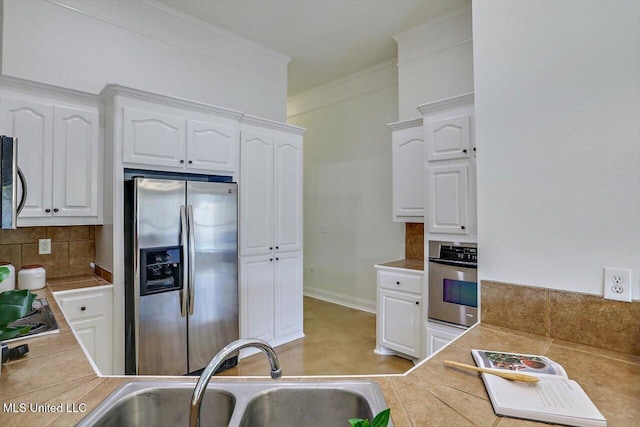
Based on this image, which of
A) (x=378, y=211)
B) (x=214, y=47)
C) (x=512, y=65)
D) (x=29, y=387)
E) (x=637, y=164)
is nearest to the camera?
(x=29, y=387)

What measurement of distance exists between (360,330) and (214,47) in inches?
138

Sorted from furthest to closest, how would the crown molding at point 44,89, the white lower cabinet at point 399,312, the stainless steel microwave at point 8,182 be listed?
1. the white lower cabinet at point 399,312
2. the crown molding at point 44,89
3. the stainless steel microwave at point 8,182

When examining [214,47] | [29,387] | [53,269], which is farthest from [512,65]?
[53,269]

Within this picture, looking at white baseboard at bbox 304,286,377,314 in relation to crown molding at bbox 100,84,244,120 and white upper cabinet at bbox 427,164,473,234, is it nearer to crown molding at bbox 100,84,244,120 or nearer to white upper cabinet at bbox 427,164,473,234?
white upper cabinet at bbox 427,164,473,234

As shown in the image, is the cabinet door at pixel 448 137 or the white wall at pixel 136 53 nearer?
the white wall at pixel 136 53

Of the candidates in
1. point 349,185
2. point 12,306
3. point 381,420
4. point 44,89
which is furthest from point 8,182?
point 349,185

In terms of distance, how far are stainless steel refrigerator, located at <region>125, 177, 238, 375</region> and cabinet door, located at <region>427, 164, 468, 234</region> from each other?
5.49ft

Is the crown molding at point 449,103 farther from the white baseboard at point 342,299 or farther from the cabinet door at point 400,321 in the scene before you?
the white baseboard at point 342,299

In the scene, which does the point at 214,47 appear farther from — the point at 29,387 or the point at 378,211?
the point at 29,387

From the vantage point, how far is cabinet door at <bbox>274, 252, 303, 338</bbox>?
3.30m

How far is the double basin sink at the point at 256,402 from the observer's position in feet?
3.03

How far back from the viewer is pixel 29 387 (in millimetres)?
973

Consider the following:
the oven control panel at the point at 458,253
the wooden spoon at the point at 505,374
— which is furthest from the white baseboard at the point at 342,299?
the wooden spoon at the point at 505,374

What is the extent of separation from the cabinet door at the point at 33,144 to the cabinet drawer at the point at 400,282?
270 cm
